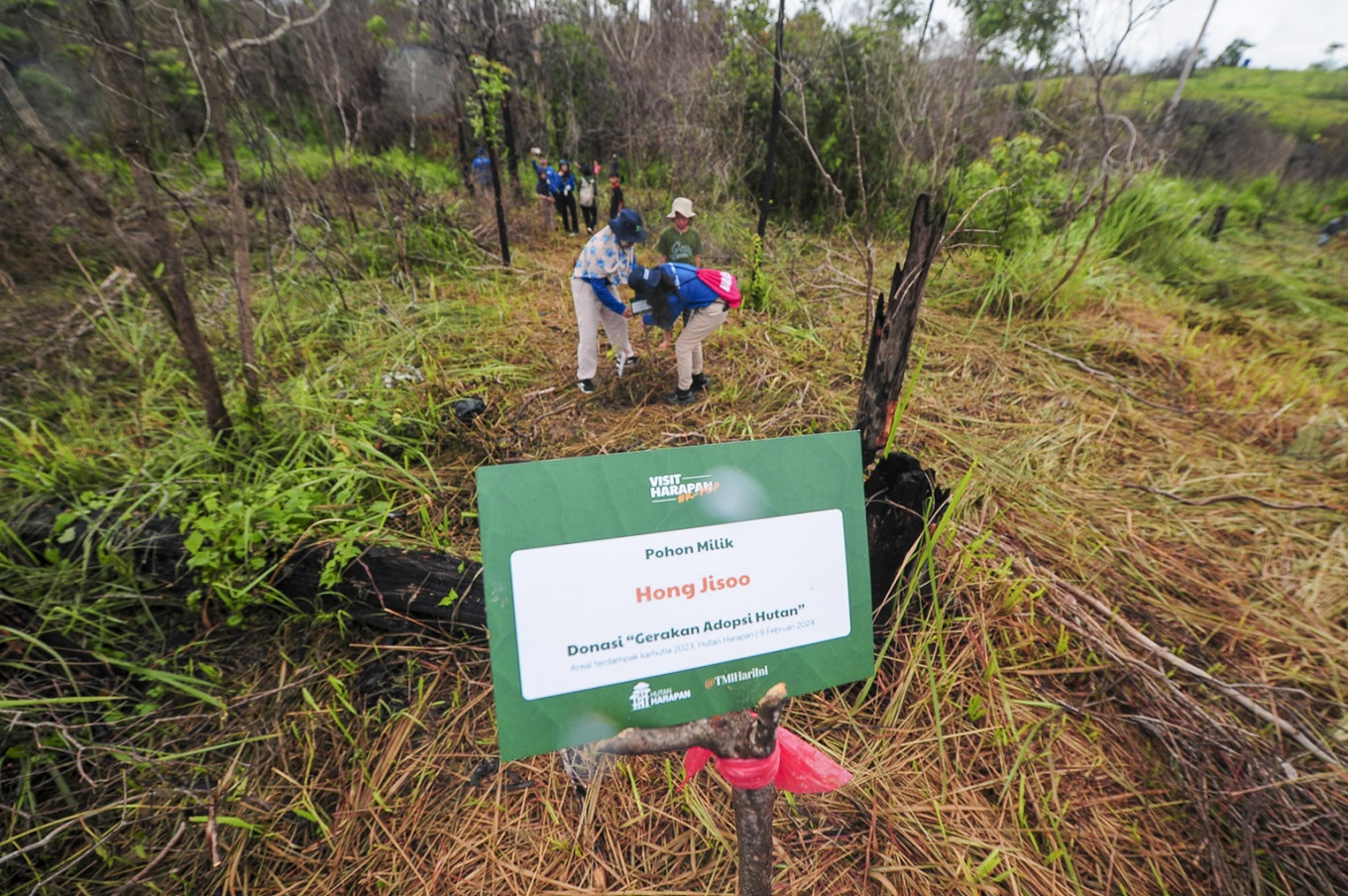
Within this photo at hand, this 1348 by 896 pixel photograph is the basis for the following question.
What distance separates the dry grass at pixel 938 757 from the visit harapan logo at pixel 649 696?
0.76 m

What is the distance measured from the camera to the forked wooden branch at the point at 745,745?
82 centimetres

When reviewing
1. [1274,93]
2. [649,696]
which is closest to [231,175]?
[649,696]

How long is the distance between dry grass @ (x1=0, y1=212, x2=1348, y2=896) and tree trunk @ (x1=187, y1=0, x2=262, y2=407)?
961mm

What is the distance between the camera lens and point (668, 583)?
82 cm

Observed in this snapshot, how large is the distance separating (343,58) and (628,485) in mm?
10024

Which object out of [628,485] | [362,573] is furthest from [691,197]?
[628,485]

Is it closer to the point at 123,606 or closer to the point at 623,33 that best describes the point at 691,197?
the point at 123,606

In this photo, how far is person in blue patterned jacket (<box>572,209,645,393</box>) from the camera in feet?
9.79

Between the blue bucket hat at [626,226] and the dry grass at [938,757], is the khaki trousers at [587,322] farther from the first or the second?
the dry grass at [938,757]

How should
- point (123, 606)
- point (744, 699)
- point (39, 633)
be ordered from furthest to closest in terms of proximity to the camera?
point (123, 606)
point (39, 633)
point (744, 699)

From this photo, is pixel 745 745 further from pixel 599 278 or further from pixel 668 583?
pixel 599 278

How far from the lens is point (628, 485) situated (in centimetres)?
80

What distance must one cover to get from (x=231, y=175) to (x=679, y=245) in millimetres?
2098

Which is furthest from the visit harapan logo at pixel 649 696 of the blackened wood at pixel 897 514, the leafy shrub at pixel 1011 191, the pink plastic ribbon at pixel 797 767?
the leafy shrub at pixel 1011 191
